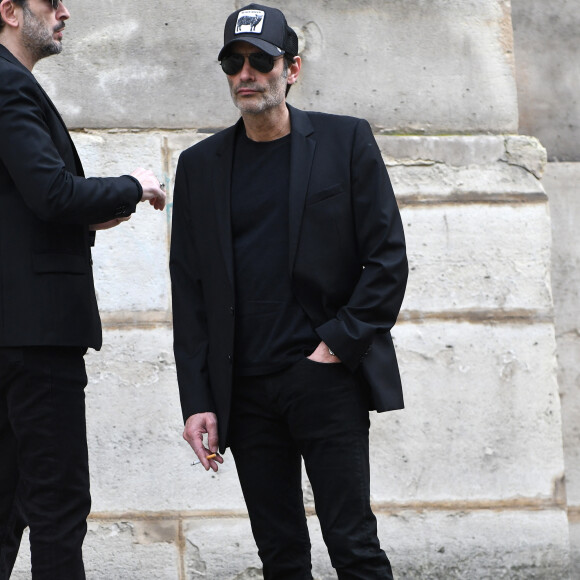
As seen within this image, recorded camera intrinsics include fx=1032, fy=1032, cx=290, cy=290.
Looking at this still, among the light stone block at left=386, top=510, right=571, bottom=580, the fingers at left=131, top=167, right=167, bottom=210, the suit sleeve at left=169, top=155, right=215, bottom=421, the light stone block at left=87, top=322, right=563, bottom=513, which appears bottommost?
the light stone block at left=386, top=510, right=571, bottom=580

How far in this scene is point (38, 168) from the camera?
2.85 m

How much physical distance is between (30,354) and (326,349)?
2.76 ft

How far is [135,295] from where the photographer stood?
4.36 meters

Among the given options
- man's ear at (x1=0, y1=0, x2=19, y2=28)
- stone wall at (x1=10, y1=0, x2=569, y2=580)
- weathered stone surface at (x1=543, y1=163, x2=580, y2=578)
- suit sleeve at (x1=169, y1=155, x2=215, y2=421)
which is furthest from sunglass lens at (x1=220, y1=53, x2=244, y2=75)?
weathered stone surface at (x1=543, y1=163, x2=580, y2=578)

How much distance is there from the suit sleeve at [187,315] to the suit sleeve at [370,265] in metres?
0.43

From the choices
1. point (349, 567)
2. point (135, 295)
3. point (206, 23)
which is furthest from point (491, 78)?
point (349, 567)

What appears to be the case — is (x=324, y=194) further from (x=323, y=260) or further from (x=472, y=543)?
(x=472, y=543)

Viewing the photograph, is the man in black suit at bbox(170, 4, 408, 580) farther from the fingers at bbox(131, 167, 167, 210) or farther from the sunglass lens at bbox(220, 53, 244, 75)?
the fingers at bbox(131, 167, 167, 210)

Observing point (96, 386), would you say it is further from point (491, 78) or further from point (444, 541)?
point (491, 78)

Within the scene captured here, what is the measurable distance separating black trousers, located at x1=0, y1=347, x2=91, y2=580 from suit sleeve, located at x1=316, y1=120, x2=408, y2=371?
761mm

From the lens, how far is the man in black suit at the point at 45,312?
2.88m

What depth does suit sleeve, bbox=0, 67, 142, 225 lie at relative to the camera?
2854mm

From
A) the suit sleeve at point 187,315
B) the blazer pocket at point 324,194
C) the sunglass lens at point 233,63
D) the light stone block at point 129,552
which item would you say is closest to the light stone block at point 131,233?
the light stone block at point 129,552

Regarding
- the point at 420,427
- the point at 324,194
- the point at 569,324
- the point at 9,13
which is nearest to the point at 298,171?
the point at 324,194
